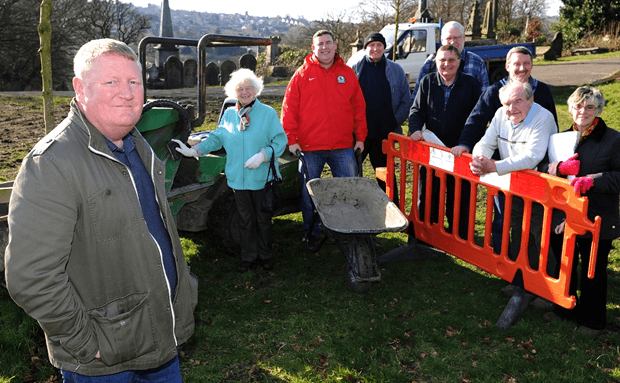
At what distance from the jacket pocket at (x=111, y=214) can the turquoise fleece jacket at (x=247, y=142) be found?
2838mm

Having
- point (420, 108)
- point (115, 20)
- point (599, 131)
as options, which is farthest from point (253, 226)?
point (115, 20)

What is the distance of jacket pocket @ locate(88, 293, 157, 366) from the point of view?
5.91 feet

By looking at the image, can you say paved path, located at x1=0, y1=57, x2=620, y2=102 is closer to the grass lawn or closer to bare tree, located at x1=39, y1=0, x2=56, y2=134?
bare tree, located at x1=39, y1=0, x2=56, y2=134

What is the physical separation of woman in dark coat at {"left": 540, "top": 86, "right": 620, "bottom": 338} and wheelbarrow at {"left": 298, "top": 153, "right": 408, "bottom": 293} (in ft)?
4.20

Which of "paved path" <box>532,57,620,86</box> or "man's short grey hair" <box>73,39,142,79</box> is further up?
"paved path" <box>532,57,620,86</box>

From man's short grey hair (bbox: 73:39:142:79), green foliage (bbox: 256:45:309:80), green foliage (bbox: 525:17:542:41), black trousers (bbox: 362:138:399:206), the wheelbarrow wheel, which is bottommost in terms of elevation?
the wheelbarrow wheel

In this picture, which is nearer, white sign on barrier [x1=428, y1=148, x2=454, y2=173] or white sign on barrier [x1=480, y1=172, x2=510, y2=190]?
white sign on barrier [x1=480, y1=172, x2=510, y2=190]

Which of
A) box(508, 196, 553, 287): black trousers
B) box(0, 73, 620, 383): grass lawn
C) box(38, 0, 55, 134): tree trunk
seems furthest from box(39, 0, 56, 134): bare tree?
box(508, 196, 553, 287): black trousers

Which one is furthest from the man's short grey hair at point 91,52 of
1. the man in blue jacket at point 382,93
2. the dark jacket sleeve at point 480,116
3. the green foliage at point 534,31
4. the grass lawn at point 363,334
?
the green foliage at point 534,31

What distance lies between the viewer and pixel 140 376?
6.82ft

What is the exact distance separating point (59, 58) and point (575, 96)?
29.2 meters

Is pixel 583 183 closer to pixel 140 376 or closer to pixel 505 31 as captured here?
pixel 140 376

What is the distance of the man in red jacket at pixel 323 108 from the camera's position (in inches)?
199

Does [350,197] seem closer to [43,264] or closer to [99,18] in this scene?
[43,264]
